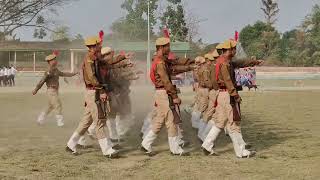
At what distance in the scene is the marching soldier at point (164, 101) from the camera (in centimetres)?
983

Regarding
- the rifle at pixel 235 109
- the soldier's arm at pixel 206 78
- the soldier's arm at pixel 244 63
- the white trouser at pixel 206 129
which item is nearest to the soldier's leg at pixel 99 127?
the rifle at pixel 235 109

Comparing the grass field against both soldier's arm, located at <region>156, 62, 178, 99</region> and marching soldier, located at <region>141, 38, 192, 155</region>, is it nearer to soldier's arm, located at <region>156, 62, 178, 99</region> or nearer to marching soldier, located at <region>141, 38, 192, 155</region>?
marching soldier, located at <region>141, 38, 192, 155</region>

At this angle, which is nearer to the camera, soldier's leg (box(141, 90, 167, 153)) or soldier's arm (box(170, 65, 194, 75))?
soldier's leg (box(141, 90, 167, 153))

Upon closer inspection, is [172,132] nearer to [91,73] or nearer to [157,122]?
[157,122]

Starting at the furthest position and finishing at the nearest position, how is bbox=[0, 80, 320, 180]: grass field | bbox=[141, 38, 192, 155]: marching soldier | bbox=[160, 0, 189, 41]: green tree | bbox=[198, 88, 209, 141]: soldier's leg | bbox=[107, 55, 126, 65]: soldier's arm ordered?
bbox=[160, 0, 189, 41]: green tree
bbox=[198, 88, 209, 141]: soldier's leg
bbox=[107, 55, 126, 65]: soldier's arm
bbox=[141, 38, 192, 155]: marching soldier
bbox=[0, 80, 320, 180]: grass field

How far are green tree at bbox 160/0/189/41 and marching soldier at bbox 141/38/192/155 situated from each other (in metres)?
53.6

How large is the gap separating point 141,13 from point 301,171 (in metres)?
38.3

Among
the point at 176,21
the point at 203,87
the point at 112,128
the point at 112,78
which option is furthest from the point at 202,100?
the point at 176,21

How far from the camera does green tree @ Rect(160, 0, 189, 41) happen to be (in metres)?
63.7

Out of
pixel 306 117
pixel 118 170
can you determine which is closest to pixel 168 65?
pixel 118 170

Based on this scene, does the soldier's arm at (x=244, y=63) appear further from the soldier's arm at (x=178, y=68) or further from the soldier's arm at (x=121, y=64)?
the soldier's arm at (x=121, y=64)

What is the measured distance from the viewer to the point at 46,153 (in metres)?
10.1

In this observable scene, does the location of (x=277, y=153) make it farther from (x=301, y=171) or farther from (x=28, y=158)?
(x=28, y=158)

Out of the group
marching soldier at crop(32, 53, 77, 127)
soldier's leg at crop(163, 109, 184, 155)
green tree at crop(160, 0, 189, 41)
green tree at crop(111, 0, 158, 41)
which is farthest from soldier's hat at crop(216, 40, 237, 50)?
green tree at crop(160, 0, 189, 41)
